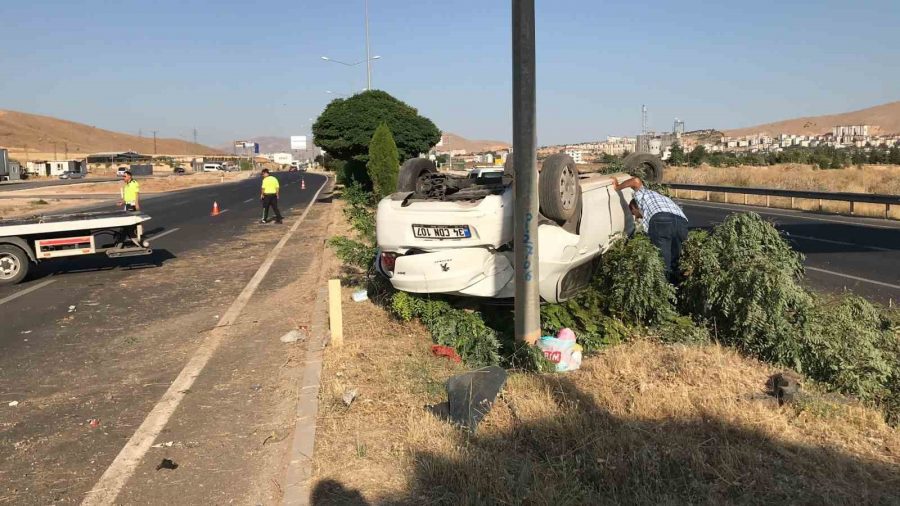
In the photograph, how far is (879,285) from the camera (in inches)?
402

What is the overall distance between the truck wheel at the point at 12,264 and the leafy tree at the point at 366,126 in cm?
1880

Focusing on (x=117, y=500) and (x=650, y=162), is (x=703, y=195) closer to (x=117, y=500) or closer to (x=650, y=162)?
(x=650, y=162)

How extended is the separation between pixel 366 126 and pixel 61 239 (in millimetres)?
19129

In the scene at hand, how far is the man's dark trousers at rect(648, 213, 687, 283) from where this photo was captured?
691 cm

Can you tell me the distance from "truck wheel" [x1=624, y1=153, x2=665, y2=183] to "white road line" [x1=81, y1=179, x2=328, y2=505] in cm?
523

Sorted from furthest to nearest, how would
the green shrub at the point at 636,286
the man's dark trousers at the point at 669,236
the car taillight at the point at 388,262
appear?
the man's dark trousers at the point at 669,236 < the car taillight at the point at 388,262 < the green shrub at the point at 636,286

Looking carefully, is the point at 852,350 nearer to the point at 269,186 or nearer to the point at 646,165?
the point at 646,165

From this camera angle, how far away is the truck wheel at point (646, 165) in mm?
8594

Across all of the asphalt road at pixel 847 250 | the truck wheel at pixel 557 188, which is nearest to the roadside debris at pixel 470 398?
the truck wheel at pixel 557 188

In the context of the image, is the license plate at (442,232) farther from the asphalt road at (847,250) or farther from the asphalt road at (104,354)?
the asphalt road at (847,250)

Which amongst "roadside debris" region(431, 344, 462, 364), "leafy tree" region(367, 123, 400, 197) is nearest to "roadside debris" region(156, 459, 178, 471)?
"roadside debris" region(431, 344, 462, 364)

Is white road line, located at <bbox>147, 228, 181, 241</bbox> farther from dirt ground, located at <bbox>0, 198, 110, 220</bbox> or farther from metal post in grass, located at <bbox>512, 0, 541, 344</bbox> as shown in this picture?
metal post in grass, located at <bbox>512, 0, 541, 344</bbox>

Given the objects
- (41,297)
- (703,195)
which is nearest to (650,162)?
(41,297)

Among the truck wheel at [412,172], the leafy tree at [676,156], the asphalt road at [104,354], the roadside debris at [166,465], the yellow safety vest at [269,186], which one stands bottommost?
the roadside debris at [166,465]
